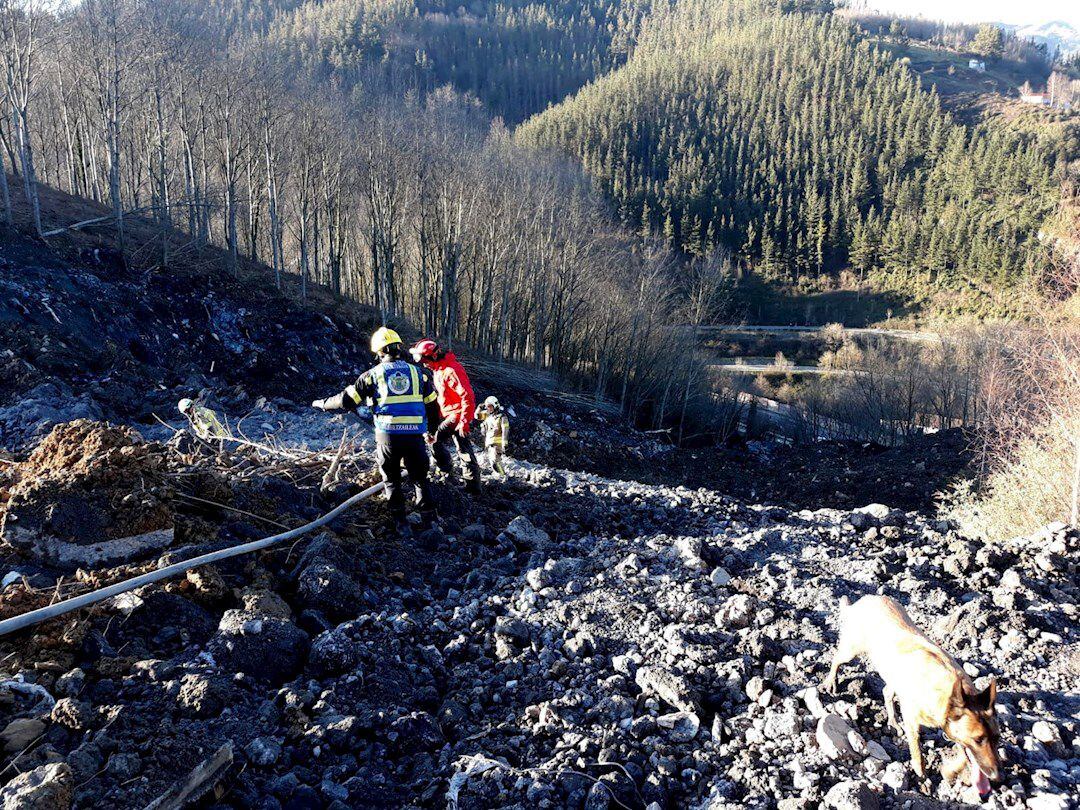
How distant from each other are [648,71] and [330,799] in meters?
114

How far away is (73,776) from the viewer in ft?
9.73

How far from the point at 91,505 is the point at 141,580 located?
3.81ft

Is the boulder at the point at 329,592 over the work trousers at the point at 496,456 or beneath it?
over

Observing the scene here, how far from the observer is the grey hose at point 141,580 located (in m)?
3.88

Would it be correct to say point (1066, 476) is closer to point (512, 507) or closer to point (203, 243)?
point (512, 507)

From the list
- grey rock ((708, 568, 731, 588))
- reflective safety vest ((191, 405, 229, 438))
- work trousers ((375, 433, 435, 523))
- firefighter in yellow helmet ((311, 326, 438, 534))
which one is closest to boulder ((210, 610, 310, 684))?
firefighter in yellow helmet ((311, 326, 438, 534))

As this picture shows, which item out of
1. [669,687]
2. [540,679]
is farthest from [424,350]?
[669,687]

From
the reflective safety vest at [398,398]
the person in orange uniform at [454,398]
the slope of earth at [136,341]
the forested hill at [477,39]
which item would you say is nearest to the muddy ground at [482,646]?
the person in orange uniform at [454,398]

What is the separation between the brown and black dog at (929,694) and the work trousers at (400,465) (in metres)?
4.37

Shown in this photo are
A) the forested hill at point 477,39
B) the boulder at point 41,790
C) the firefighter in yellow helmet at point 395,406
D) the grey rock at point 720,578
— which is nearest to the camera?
the boulder at point 41,790

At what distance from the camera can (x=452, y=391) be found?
27.2 ft

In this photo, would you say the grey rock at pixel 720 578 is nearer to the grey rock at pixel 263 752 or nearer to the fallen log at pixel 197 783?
the grey rock at pixel 263 752

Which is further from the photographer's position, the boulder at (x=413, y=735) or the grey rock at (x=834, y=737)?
the boulder at (x=413, y=735)

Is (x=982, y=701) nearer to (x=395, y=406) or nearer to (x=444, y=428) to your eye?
(x=395, y=406)
